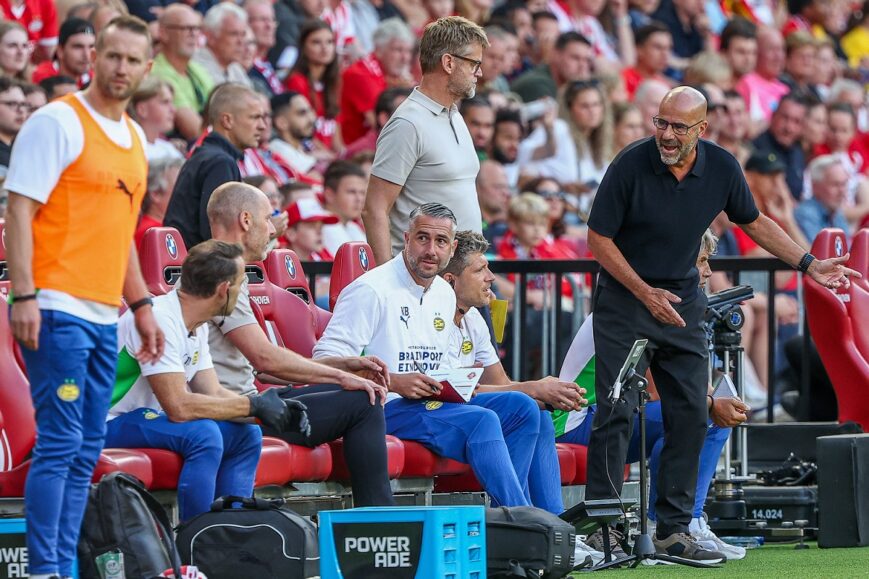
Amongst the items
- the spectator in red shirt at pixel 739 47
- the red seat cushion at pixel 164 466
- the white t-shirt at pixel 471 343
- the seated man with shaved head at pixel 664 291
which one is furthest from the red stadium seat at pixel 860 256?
the spectator in red shirt at pixel 739 47

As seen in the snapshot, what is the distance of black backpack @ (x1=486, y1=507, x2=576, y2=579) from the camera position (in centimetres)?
612

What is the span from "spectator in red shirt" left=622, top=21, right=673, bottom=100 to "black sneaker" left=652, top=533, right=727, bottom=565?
8.16 metres

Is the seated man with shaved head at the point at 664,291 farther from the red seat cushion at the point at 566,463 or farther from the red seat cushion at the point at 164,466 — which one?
the red seat cushion at the point at 164,466

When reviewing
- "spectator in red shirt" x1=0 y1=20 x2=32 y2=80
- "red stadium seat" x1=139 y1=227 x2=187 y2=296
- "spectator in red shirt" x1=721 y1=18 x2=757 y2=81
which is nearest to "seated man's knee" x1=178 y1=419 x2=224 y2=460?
"red stadium seat" x1=139 y1=227 x2=187 y2=296

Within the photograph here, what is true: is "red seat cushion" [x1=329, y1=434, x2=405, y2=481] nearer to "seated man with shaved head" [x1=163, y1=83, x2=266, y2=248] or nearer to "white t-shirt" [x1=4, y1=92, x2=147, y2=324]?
"seated man with shaved head" [x1=163, y1=83, x2=266, y2=248]

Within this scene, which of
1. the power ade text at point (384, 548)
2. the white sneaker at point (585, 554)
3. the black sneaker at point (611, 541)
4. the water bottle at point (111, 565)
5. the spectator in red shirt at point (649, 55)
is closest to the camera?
the water bottle at point (111, 565)

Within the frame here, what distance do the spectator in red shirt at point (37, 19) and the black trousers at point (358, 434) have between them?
5385 mm

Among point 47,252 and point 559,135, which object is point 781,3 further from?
point 47,252

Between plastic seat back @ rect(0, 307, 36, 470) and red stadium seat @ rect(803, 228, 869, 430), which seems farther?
red stadium seat @ rect(803, 228, 869, 430)

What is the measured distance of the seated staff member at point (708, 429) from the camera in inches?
304

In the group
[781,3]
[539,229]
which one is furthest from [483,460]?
[781,3]

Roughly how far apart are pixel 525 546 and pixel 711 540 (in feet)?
5.70

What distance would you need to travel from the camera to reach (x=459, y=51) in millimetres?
7660

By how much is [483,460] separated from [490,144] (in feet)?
18.8
